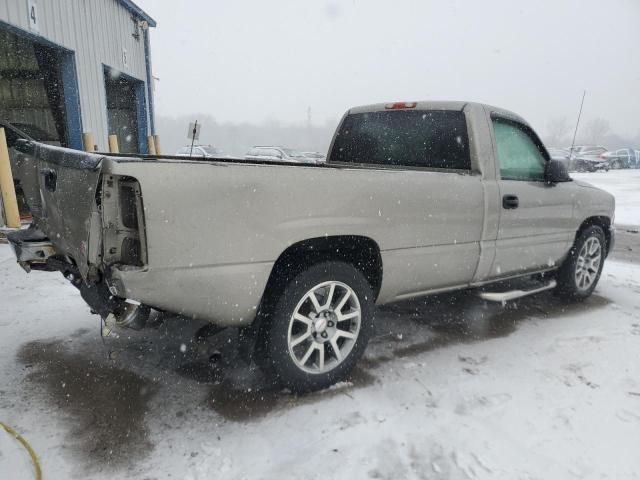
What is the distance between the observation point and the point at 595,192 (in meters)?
4.62

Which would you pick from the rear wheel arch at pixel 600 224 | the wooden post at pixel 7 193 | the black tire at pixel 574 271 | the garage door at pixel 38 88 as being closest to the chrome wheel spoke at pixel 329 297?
the black tire at pixel 574 271

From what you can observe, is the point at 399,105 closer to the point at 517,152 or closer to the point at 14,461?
the point at 517,152

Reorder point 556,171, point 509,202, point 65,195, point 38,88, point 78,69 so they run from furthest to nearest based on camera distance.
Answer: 1. point 38,88
2. point 78,69
3. point 556,171
4. point 509,202
5. point 65,195

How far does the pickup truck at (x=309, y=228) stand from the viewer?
Answer: 211 cm

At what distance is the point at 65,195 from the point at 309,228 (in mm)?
1277

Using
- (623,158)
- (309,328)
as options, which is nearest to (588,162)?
(623,158)

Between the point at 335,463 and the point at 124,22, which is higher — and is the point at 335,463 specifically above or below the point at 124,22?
below

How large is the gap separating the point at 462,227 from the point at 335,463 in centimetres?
185

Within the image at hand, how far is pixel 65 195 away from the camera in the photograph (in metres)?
2.39

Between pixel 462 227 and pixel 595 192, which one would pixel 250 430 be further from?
pixel 595 192

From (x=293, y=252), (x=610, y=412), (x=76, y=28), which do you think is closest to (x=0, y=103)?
(x=76, y=28)

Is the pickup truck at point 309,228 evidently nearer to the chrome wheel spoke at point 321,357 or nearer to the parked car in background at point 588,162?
the chrome wheel spoke at point 321,357

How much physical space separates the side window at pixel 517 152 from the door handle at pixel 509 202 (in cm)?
17

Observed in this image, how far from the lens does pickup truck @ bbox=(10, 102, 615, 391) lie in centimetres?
211
